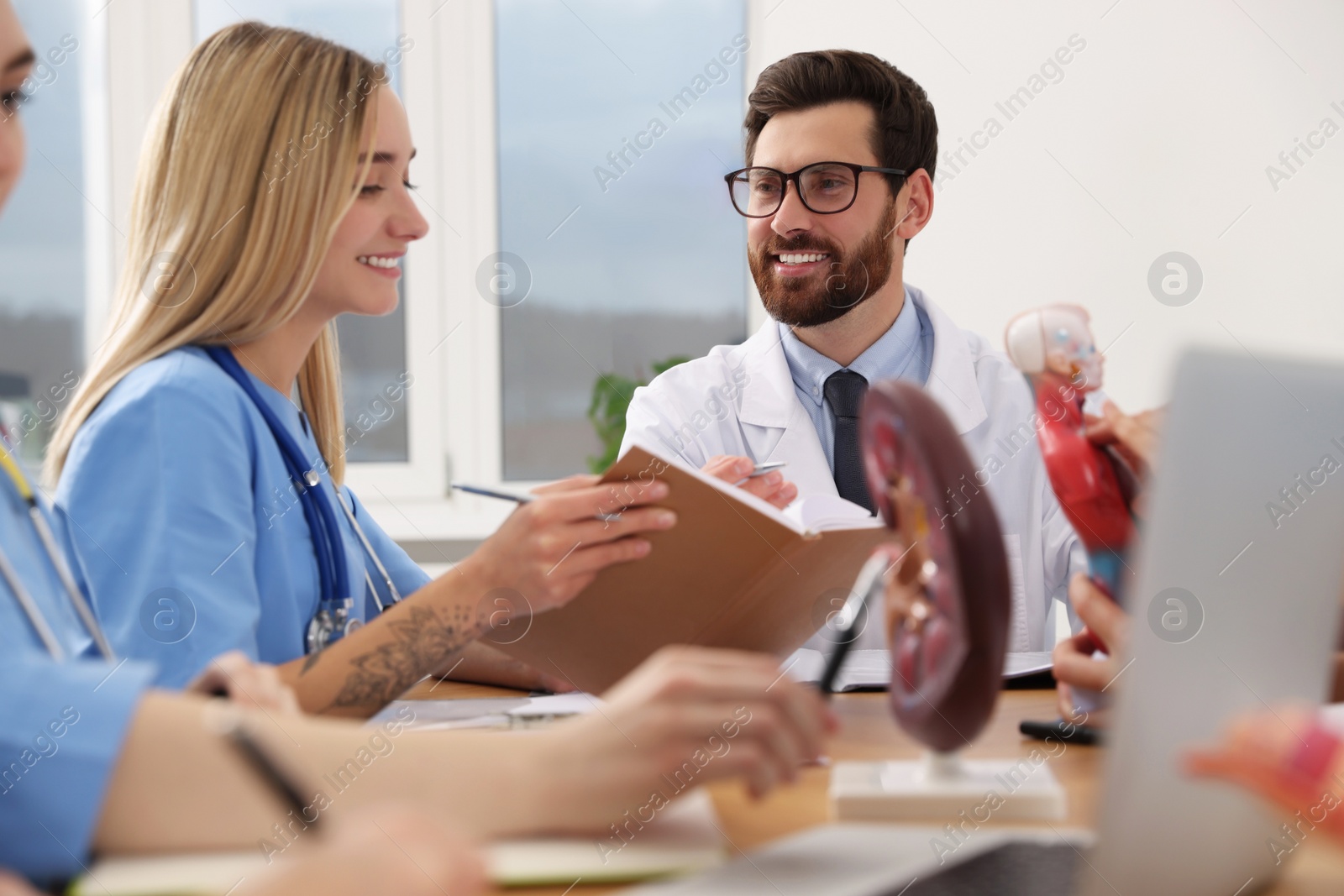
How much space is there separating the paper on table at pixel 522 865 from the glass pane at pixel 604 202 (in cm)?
306

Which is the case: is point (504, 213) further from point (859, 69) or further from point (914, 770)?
point (914, 770)

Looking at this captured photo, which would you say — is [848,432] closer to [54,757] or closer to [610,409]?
[610,409]

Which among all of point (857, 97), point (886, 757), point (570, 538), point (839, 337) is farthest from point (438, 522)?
point (886, 757)

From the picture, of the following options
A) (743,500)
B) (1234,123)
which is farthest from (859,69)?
(743,500)

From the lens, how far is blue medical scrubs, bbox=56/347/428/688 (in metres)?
1.23

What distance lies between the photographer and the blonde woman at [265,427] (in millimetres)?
1234

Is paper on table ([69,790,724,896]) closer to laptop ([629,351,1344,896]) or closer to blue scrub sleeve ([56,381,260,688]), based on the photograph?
laptop ([629,351,1344,896])

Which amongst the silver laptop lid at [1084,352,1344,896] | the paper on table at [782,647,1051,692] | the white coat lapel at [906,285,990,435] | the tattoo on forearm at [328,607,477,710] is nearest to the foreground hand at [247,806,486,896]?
the silver laptop lid at [1084,352,1344,896]

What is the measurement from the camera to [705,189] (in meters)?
3.93

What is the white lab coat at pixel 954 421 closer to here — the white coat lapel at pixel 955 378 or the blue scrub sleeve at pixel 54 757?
the white coat lapel at pixel 955 378

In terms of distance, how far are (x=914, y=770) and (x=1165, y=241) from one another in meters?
2.98

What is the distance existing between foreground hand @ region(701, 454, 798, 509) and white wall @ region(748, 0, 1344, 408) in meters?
2.15

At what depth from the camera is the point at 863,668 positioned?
1572 millimetres

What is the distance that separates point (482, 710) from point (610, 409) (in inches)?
95.1
